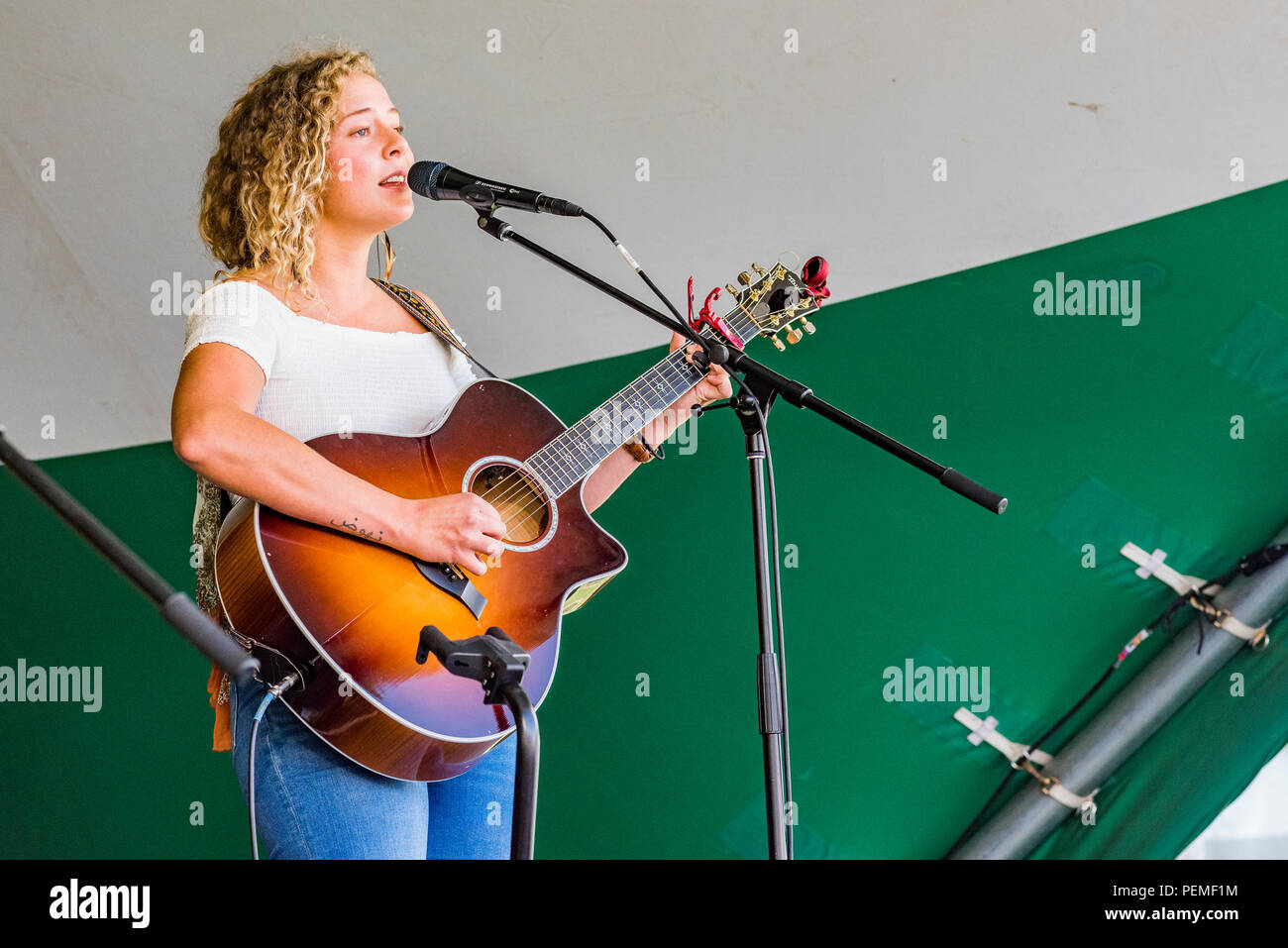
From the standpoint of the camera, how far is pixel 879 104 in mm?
2689

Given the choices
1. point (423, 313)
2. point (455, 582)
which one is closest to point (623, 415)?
point (423, 313)

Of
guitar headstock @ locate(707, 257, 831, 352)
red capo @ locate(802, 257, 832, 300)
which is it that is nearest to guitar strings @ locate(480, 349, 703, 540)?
guitar headstock @ locate(707, 257, 831, 352)

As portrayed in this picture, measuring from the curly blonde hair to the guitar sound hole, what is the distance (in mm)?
376

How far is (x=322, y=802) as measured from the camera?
4.84ft

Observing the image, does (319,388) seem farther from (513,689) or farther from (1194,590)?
(1194,590)

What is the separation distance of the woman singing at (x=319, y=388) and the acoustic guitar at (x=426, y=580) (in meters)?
0.04

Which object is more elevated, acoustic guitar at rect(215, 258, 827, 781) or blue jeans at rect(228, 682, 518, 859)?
acoustic guitar at rect(215, 258, 827, 781)

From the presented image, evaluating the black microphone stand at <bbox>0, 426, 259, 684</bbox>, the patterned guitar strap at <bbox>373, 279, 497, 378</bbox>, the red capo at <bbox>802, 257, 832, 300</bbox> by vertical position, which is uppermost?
the red capo at <bbox>802, 257, 832, 300</bbox>

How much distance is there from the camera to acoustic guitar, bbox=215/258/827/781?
4.87 feet

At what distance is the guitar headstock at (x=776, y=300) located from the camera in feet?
6.66

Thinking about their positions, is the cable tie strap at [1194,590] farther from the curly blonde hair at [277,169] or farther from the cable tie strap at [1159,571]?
the curly blonde hair at [277,169]

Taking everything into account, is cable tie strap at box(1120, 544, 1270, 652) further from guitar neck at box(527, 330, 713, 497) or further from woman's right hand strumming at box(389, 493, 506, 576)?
woman's right hand strumming at box(389, 493, 506, 576)
